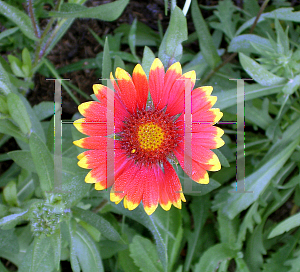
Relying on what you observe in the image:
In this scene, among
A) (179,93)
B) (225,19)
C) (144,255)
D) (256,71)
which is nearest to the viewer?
(179,93)

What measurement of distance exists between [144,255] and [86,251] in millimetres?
491

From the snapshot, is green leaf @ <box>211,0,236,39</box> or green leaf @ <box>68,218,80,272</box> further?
green leaf @ <box>211,0,236,39</box>

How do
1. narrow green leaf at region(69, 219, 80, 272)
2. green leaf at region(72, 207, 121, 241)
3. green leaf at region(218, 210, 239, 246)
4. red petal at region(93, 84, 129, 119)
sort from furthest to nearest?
1. green leaf at region(218, 210, 239, 246)
2. green leaf at region(72, 207, 121, 241)
3. narrow green leaf at region(69, 219, 80, 272)
4. red petal at region(93, 84, 129, 119)

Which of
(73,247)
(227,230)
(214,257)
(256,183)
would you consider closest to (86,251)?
(73,247)

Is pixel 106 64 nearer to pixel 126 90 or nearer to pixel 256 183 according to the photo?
pixel 126 90

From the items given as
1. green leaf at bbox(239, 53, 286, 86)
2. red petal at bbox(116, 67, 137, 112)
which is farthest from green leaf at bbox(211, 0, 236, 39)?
red petal at bbox(116, 67, 137, 112)

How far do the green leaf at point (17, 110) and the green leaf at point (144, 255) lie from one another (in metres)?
1.04

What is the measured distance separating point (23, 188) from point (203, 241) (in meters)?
1.38

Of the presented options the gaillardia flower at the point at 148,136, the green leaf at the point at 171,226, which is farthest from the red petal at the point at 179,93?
the green leaf at the point at 171,226

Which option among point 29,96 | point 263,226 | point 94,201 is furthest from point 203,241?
point 29,96

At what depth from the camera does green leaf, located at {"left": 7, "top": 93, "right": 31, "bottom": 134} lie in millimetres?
1316

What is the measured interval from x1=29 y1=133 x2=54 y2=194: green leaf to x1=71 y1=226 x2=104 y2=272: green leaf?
353 millimetres

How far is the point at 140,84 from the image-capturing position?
1373mm

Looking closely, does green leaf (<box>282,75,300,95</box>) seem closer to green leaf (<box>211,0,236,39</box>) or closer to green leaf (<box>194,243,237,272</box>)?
green leaf (<box>211,0,236,39</box>)
